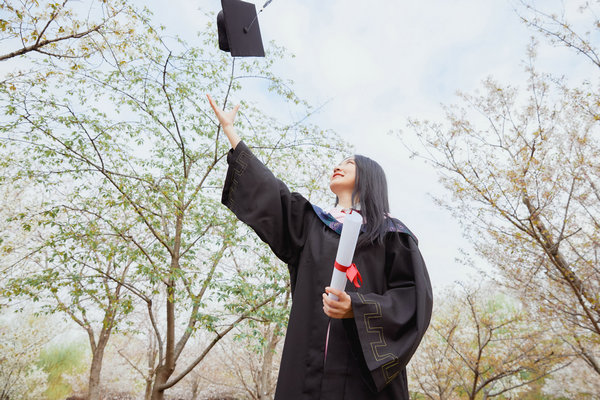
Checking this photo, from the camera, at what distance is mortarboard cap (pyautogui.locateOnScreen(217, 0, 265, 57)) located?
241 cm

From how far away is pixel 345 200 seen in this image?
1998 mm

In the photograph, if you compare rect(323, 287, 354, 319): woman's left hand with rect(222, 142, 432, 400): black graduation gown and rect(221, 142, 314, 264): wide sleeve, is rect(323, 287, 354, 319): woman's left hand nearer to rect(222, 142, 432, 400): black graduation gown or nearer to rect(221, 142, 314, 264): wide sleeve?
rect(222, 142, 432, 400): black graduation gown

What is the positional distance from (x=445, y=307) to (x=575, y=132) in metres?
10.7

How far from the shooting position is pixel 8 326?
10391mm

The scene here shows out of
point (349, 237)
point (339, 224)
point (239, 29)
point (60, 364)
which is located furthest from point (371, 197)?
point (60, 364)

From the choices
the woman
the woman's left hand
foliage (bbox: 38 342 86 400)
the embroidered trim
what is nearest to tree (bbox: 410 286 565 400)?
the woman

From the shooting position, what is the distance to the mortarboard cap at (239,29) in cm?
241

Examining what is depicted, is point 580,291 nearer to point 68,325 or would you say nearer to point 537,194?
point 537,194

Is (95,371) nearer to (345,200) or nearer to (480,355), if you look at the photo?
(480,355)

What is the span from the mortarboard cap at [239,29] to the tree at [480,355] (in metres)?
6.60

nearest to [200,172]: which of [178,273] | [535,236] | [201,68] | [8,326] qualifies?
[201,68]

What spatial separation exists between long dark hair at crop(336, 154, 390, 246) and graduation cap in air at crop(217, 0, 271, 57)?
1094 millimetres

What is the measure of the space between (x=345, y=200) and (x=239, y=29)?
1.40 metres

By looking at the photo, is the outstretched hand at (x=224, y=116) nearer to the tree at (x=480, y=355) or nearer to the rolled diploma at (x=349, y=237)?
the rolled diploma at (x=349, y=237)
